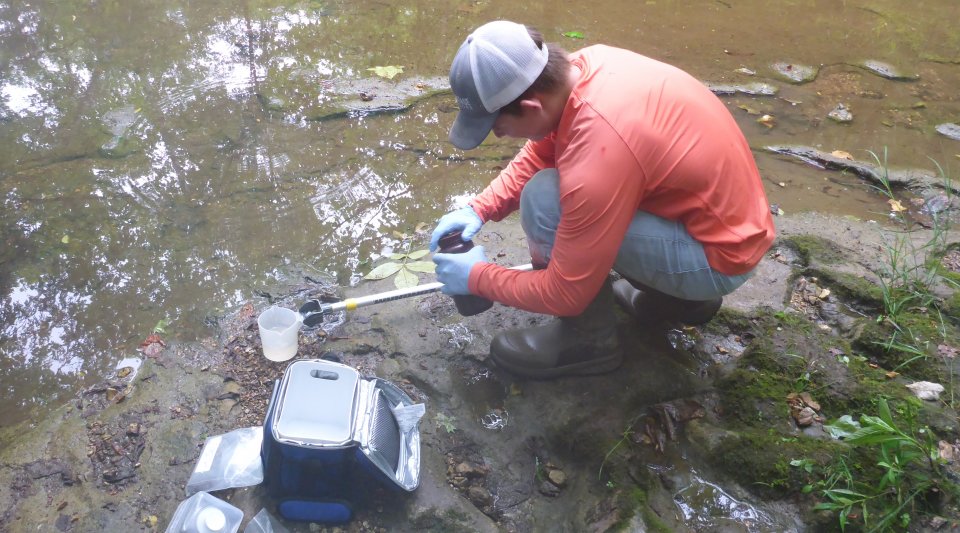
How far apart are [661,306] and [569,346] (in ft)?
1.20

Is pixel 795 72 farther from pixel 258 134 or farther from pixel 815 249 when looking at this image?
pixel 258 134

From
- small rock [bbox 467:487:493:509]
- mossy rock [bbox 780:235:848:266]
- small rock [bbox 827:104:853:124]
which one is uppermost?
small rock [bbox 467:487:493:509]

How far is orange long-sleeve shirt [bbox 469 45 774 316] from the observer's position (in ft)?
5.45

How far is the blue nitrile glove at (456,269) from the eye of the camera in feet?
6.84

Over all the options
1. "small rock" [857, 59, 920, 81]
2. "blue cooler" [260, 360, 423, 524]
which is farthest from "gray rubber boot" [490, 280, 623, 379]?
"small rock" [857, 59, 920, 81]

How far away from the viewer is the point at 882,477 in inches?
67.0

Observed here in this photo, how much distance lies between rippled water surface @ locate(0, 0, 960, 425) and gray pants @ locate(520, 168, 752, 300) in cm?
106

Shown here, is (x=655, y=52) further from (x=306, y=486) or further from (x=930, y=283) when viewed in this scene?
(x=306, y=486)

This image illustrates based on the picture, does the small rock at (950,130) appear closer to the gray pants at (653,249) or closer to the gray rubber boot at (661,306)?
the gray rubber boot at (661,306)

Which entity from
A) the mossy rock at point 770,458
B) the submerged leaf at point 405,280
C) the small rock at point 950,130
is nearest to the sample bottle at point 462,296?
the submerged leaf at point 405,280

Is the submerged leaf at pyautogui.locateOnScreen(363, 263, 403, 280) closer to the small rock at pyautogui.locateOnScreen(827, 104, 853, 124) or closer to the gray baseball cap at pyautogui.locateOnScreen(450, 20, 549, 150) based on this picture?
the gray baseball cap at pyautogui.locateOnScreen(450, 20, 549, 150)

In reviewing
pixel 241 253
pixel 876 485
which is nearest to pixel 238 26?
pixel 241 253

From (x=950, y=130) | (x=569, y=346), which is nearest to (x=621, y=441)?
(x=569, y=346)

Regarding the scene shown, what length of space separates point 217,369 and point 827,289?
240cm
